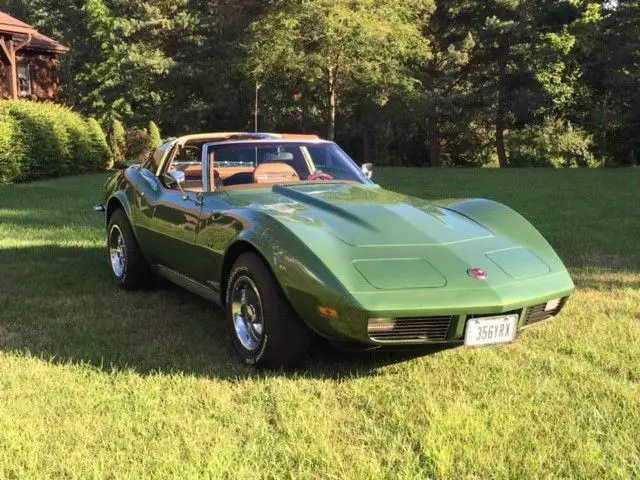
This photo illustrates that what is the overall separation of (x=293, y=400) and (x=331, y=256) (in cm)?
74

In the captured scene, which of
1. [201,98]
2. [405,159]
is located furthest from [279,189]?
[405,159]

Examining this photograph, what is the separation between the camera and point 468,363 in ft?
12.7

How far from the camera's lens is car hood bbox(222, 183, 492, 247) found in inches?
151

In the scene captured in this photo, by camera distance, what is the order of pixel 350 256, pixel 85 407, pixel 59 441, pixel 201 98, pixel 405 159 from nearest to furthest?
pixel 59 441 → pixel 85 407 → pixel 350 256 → pixel 201 98 → pixel 405 159

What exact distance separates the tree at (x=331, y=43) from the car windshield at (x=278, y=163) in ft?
64.1

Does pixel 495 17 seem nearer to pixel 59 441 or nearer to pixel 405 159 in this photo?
pixel 405 159

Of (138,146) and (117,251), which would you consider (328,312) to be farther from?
(138,146)

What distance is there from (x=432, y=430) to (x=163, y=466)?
1.14 meters

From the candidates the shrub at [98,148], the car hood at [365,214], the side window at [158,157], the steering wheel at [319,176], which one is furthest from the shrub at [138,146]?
the car hood at [365,214]

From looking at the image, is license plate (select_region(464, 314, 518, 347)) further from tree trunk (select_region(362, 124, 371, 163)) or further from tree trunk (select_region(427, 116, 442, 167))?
tree trunk (select_region(427, 116, 442, 167))

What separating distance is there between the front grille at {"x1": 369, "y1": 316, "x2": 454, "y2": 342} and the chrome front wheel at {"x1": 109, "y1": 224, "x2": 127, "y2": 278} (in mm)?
3014

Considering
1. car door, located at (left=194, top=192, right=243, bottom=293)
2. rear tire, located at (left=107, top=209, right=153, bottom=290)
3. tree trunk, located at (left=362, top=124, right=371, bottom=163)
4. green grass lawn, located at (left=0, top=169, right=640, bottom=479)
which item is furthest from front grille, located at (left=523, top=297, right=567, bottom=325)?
tree trunk, located at (left=362, top=124, right=371, bottom=163)

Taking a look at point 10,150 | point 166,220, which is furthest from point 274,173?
point 10,150

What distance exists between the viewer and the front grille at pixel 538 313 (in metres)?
3.67
